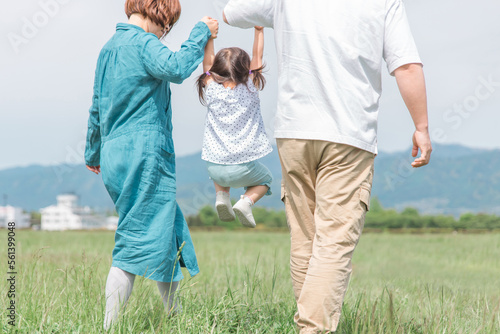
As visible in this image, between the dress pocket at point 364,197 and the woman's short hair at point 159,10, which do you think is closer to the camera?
the dress pocket at point 364,197

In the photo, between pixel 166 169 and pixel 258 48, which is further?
pixel 258 48

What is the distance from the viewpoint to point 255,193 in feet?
12.1

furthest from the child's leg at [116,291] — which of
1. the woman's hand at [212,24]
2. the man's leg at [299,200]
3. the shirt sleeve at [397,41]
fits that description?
the shirt sleeve at [397,41]

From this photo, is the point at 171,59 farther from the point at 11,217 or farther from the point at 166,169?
the point at 11,217

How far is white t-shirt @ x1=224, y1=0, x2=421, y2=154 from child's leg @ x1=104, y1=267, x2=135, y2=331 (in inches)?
46.2

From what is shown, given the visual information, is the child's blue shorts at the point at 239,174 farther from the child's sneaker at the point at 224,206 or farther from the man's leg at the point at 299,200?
the man's leg at the point at 299,200

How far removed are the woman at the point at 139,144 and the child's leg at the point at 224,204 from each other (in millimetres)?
744

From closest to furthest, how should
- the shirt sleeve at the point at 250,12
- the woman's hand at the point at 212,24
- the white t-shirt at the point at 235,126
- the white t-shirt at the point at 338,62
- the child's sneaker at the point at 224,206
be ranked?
the white t-shirt at the point at 338,62 → the shirt sleeve at the point at 250,12 → the woman's hand at the point at 212,24 → the white t-shirt at the point at 235,126 → the child's sneaker at the point at 224,206

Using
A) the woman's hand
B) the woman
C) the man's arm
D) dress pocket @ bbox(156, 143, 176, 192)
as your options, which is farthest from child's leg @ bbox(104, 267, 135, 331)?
the man's arm

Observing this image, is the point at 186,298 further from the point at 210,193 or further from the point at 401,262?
the point at 401,262

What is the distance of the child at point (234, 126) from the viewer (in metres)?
3.49

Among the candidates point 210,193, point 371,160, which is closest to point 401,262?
point 210,193

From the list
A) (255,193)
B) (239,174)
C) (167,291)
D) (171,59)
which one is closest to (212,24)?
(171,59)

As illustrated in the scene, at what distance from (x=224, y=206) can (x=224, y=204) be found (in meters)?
0.01
